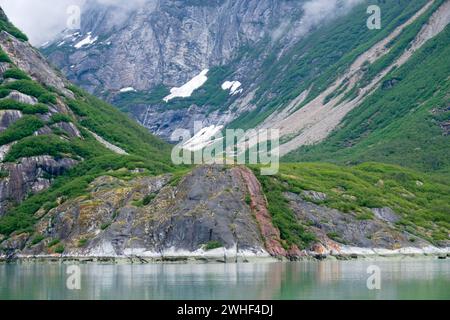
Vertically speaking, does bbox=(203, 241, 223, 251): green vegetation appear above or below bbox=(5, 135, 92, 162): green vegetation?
below

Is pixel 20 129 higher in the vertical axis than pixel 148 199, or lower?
higher

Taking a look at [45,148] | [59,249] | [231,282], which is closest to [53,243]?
[59,249]

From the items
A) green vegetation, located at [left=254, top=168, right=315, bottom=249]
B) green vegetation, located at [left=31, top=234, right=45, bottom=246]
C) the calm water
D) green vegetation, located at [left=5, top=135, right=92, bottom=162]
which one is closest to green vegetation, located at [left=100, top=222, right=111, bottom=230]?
green vegetation, located at [left=31, top=234, right=45, bottom=246]

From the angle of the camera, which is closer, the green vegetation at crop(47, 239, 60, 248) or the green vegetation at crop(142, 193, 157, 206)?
the green vegetation at crop(47, 239, 60, 248)

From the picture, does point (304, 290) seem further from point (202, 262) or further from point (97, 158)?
point (97, 158)

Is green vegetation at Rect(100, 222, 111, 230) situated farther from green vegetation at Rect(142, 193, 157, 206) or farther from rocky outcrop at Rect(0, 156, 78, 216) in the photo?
rocky outcrop at Rect(0, 156, 78, 216)

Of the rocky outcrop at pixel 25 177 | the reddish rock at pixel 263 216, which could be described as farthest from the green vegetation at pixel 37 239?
the reddish rock at pixel 263 216

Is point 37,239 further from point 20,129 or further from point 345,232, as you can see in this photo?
point 345,232
